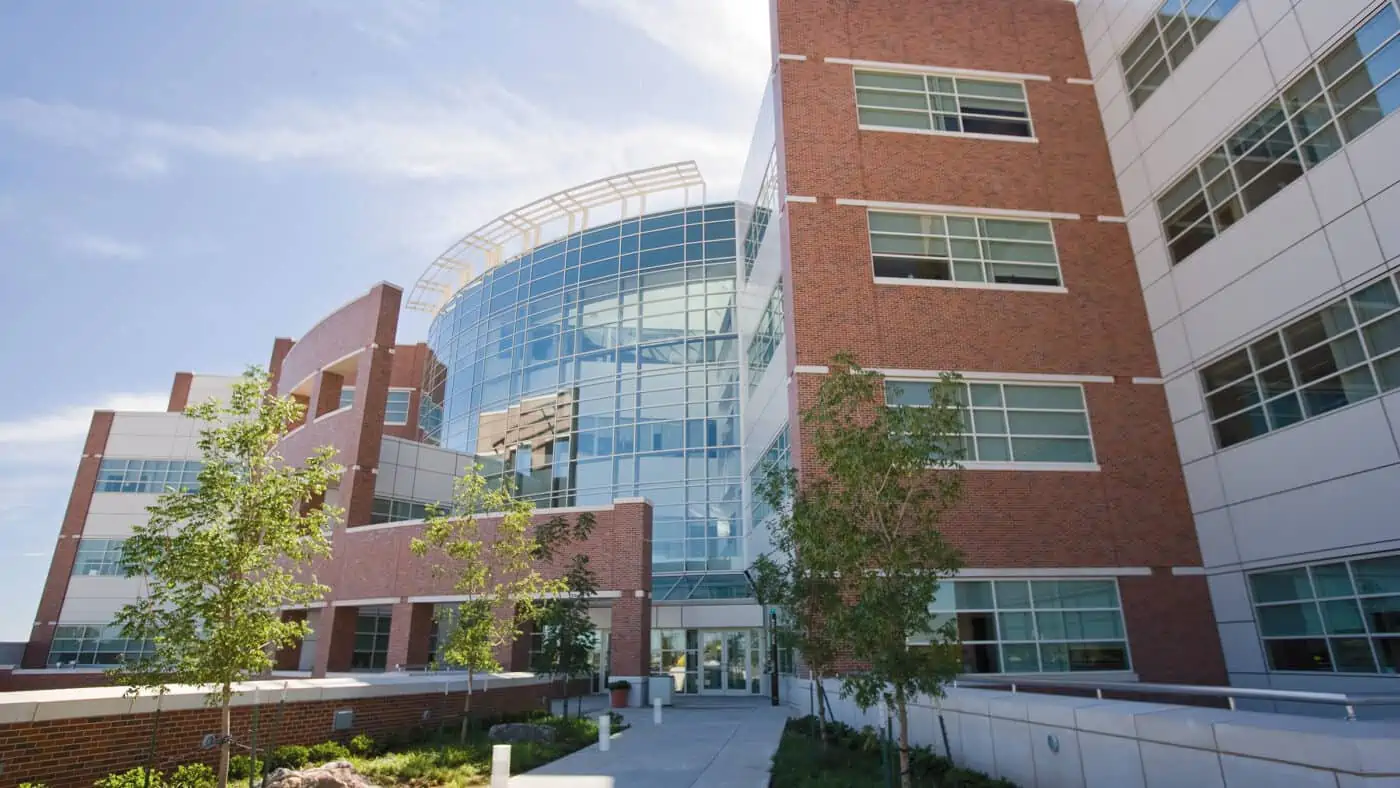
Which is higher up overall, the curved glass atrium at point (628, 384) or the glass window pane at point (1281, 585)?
the curved glass atrium at point (628, 384)

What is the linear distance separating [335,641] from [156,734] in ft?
76.4

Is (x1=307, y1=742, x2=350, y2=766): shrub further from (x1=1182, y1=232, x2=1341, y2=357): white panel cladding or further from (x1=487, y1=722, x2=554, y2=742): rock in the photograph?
(x1=1182, y1=232, x2=1341, y2=357): white panel cladding

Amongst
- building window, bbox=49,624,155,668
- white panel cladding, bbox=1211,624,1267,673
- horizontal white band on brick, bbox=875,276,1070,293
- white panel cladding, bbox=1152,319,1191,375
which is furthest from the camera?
building window, bbox=49,624,155,668

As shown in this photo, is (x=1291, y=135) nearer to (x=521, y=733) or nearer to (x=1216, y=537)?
(x=1216, y=537)

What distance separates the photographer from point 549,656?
21.8 metres

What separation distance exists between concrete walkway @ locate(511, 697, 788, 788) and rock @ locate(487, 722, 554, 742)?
1121mm

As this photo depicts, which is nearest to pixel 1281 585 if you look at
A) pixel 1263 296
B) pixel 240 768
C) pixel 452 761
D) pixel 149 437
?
pixel 1263 296

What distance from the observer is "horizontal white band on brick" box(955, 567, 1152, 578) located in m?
19.7

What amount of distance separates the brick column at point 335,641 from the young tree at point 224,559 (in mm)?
Result: 22924

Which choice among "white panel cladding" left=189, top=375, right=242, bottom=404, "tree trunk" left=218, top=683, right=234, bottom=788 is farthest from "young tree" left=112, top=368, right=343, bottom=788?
"white panel cladding" left=189, top=375, right=242, bottom=404

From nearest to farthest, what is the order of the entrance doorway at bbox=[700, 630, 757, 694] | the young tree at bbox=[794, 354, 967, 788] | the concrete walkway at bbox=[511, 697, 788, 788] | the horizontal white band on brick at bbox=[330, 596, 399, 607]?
the young tree at bbox=[794, 354, 967, 788]
the concrete walkway at bbox=[511, 697, 788, 788]
the horizontal white band on brick at bbox=[330, 596, 399, 607]
the entrance doorway at bbox=[700, 630, 757, 694]

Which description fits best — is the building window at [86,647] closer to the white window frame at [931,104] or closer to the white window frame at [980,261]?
the white window frame at [980,261]

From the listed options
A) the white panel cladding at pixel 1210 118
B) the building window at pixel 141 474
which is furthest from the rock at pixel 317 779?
the building window at pixel 141 474

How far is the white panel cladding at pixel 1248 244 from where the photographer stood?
1708cm
